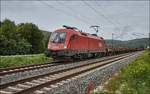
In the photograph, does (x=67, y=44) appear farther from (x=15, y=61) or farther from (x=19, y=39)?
(x=19, y=39)

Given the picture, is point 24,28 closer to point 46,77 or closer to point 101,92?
point 46,77

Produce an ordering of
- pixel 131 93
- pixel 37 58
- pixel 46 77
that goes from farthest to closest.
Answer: pixel 37 58 → pixel 46 77 → pixel 131 93

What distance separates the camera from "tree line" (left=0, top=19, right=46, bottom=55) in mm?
45375

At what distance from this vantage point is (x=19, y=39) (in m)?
53.1

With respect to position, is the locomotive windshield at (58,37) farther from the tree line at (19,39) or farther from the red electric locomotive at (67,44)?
the tree line at (19,39)

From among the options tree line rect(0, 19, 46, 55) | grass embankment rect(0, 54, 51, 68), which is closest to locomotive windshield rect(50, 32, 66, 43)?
grass embankment rect(0, 54, 51, 68)

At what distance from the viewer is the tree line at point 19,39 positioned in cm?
4538

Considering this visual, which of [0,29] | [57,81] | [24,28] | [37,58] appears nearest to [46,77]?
[57,81]

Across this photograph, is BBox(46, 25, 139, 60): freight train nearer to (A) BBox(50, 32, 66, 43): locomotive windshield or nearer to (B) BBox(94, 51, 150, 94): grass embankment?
(A) BBox(50, 32, 66, 43): locomotive windshield

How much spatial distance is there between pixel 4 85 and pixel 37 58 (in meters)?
16.8

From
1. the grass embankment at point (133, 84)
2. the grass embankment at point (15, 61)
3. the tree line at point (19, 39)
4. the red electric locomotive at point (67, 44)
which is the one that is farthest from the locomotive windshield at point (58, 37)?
the grass embankment at point (133, 84)

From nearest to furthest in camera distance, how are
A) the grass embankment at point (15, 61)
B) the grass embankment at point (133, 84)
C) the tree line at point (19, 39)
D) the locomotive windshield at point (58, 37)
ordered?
the grass embankment at point (133, 84), the grass embankment at point (15, 61), the locomotive windshield at point (58, 37), the tree line at point (19, 39)

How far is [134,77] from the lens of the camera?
11938mm

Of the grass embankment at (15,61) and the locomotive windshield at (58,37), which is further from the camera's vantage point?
the locomotive windshield at (58,37)
